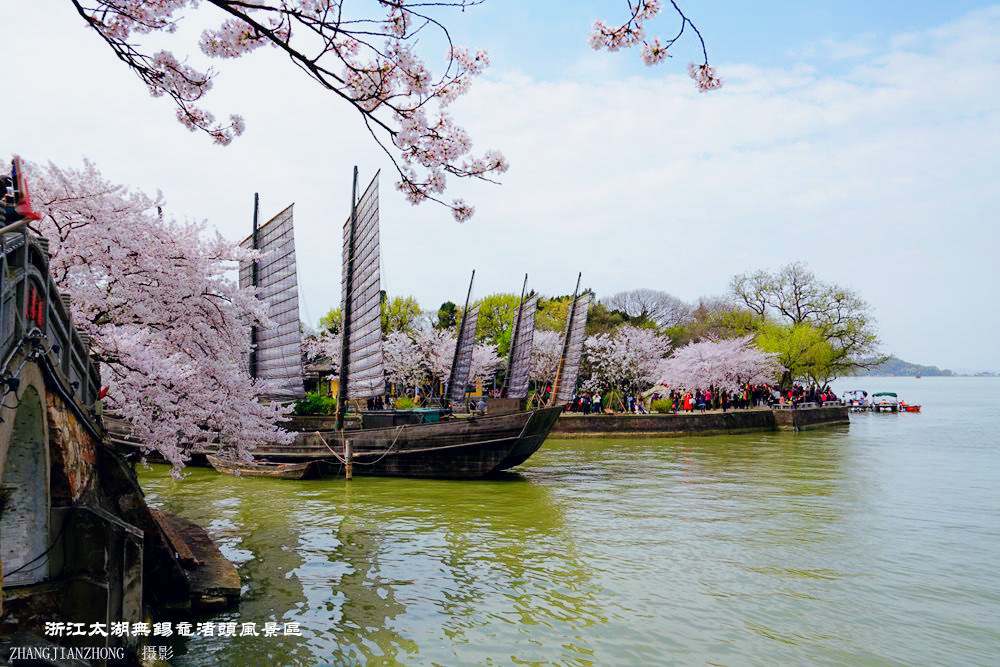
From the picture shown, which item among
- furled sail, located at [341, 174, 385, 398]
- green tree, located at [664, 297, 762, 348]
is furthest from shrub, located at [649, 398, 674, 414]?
furled sail, located at [341, 174, 385, 398]

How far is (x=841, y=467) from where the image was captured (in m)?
23.5

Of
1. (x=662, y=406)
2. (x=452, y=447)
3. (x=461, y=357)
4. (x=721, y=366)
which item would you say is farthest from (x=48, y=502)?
(x=721, y=366)

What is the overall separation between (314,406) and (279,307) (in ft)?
12.4

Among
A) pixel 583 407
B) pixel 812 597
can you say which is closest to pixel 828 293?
pixel 583 407

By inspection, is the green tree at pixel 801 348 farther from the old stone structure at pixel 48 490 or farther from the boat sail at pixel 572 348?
the old stone structure at pixel 48 490

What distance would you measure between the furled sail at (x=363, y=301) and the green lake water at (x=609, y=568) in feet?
10.6

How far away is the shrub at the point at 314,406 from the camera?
933 inches

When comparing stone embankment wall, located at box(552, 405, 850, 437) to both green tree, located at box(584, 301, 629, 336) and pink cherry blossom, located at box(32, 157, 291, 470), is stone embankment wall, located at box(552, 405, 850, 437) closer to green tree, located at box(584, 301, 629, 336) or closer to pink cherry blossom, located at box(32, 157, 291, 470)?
green tree, located at box(584, 301, 629, 336)

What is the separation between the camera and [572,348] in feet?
101

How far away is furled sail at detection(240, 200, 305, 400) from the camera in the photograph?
72.4ft

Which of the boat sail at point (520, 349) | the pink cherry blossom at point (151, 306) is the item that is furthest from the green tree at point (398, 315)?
the pink cherry blossom at point (151, 306)

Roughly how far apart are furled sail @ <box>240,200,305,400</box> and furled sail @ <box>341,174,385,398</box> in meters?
1.67

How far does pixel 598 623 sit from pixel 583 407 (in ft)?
110

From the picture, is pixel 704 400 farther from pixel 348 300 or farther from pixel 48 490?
pixel 48 490
